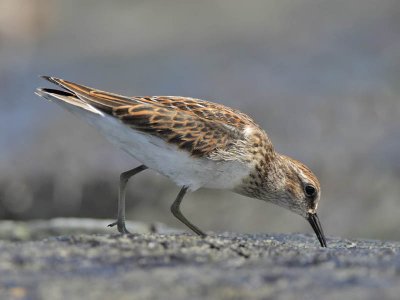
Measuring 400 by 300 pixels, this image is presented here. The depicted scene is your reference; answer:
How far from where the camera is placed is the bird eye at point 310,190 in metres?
10.0

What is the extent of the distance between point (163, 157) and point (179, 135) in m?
0.26

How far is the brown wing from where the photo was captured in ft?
28.6

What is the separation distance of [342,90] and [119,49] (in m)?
7.06

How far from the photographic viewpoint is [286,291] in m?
5.76

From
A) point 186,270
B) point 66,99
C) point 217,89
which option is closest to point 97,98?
point 66,99

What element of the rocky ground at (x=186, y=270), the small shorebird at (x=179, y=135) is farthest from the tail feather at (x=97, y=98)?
the rocky ground at (x=186, y=270)

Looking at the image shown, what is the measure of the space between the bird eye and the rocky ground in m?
2.31

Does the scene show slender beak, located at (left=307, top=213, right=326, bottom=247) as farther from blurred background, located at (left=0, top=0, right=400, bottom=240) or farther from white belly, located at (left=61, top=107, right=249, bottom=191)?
blurred background, located at (left=0, top=0, right=400, bottom=240)

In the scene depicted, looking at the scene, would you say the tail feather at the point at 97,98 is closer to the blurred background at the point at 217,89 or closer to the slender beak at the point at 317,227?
the slender beak at the point at 317,227

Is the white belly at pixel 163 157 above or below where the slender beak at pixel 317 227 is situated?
above

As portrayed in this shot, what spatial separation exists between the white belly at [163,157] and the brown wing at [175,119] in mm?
63

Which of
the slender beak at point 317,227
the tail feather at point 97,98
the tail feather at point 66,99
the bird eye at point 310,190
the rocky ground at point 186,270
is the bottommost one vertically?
the rocky ground at point 186,270

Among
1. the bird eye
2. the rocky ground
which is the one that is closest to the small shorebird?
the bird eye

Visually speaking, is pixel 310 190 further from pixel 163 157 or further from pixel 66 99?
pixel 66 99
